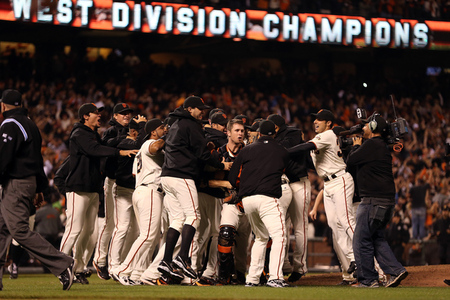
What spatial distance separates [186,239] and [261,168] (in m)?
1.23

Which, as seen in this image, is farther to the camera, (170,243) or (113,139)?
(113,139)

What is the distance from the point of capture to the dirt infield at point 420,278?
962 centimetres

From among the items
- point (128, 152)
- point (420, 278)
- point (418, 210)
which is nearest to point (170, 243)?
point (128, 152)

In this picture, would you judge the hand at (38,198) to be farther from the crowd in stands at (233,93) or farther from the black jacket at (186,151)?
the crowd in stands at (233,93)

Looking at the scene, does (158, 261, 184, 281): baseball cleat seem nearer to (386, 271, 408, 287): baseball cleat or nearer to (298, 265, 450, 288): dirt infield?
(298, 265, 450, 288): dirt infield

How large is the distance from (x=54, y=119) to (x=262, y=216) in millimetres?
12692

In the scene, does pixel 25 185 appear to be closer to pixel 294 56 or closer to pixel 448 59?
pixel 294 56

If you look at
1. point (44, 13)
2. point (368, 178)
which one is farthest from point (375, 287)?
point (44, 13)

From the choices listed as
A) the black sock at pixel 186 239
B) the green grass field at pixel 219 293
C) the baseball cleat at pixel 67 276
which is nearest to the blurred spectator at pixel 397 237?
the green grass field at pixel 219 293

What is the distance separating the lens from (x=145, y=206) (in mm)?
9102

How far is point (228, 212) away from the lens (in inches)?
361

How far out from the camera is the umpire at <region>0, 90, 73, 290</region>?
7422 millimetres

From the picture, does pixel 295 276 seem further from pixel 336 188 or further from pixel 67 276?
pixel 67 276

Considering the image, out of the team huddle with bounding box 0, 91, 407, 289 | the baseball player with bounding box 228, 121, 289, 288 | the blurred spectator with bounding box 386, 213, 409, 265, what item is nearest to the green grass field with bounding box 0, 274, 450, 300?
the baseball player with bounding box 228, 121, 289, 288
